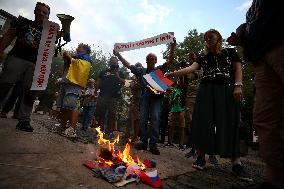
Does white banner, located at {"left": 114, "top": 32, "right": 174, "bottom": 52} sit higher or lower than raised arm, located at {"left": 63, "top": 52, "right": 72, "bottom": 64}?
higher

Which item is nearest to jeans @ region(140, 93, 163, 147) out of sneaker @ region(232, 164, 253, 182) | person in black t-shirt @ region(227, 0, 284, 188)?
sneaker @ region(232, 164, 253, 182)

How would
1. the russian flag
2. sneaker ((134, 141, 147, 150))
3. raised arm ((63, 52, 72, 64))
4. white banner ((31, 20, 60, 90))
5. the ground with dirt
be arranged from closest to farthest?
the ground with dirt → white banner ((31, 20, 60, 90)) → the russian flag → sneaker ((134, 141, 147, 150)) → raised arm ((63, 52, 72, 64))

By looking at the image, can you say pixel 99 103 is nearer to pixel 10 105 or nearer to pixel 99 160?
pixel 10 105

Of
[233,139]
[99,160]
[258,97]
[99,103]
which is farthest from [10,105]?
[258,97]

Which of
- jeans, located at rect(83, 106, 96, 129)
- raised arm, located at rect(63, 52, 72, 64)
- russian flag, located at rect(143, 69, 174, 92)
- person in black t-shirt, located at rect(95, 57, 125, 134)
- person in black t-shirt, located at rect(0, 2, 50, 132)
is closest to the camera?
person in black t-shirt, located at rect(0, 2, 50, 132)

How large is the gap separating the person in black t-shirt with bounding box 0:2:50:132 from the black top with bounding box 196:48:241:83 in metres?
3.21

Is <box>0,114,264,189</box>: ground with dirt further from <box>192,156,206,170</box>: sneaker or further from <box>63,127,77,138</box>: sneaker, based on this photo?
<box>63,127,77,138</box>: sneaker

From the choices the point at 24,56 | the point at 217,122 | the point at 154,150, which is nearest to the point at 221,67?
the point at 217,122

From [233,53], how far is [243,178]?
1.93 m

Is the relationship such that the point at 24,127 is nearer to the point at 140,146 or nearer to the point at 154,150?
the point at 140,146

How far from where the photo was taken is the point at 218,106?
3.97 m

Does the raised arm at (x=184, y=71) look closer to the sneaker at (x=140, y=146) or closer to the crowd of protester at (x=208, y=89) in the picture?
the crowd of protester at (x=208, y=89)

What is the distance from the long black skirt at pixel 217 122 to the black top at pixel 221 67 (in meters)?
0.11

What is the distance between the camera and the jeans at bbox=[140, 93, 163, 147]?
5.18m
